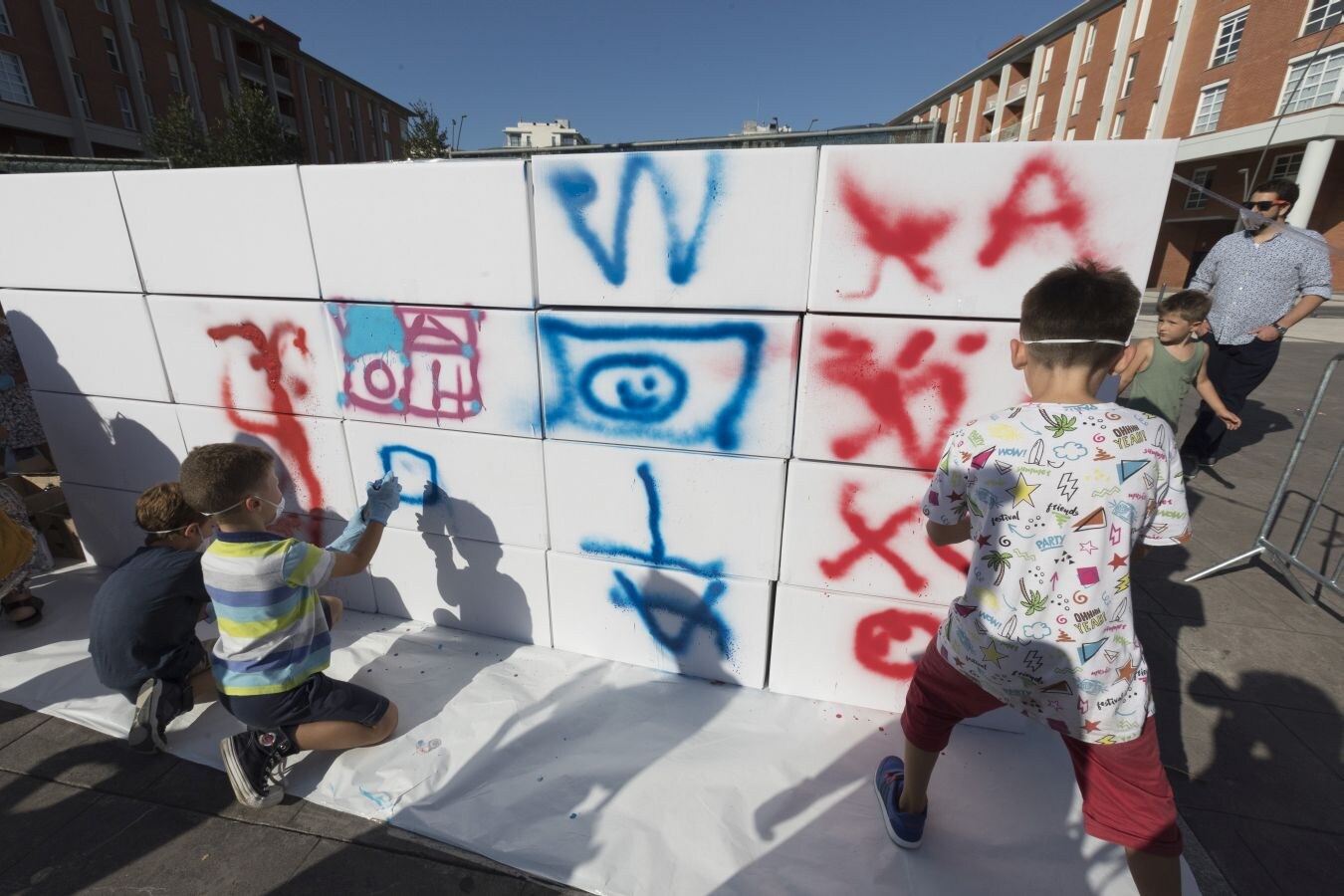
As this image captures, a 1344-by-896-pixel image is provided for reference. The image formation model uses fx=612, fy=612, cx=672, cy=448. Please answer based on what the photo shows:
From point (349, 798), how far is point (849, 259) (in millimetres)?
2440

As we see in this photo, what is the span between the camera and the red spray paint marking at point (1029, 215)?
178cm

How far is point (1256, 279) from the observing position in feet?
13.5

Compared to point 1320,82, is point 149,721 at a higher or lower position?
lower

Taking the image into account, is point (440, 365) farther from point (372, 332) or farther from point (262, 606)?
point (262, 606)

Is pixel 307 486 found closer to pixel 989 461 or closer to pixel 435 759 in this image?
pixel 435 759

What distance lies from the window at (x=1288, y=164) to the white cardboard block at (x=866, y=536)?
28220mm

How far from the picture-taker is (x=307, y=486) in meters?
2.88

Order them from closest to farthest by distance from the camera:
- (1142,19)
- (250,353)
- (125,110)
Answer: (250,353), (1142,19), (125,110)

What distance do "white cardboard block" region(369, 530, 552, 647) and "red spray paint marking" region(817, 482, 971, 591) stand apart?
4.23ft

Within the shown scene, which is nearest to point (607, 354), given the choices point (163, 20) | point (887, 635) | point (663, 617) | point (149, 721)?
point (663, 617)

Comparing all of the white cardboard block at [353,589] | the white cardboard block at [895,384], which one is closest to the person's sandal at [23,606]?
the white cardboard block at [353,589]

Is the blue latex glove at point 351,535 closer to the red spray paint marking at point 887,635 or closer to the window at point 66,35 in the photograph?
the red spray paint marking at point 887,635

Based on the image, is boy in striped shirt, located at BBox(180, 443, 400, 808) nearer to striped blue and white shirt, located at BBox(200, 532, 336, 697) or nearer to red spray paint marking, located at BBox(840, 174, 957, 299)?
striped blue and white shirt, located at BBox(200, 532, 336, 697)

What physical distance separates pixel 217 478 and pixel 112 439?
68.9 inches
